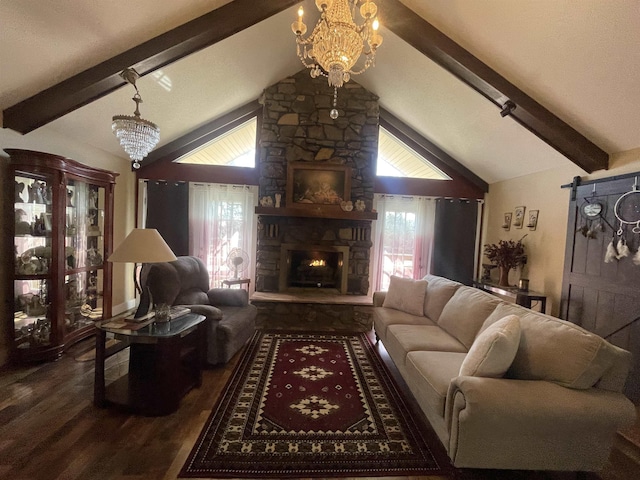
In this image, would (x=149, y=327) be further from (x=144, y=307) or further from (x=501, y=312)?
(x=501, y=312)

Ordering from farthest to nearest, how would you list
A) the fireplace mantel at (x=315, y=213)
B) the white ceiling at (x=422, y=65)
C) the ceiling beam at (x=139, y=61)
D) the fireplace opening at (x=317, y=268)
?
the fireplace opening at (x=317, y=268) → the fireplace mantel at (x=315, y=213) → the ceiling beam at (x=139, y=61) → the white ceiling at (x=422, y=65)

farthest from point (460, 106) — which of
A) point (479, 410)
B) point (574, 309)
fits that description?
point (479, 410)

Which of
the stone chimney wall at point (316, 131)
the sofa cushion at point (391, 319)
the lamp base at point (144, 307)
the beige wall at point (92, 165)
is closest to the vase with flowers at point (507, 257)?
the sofa cushion at point (391, 319)

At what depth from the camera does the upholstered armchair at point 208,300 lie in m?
2.94

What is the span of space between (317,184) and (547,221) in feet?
10.4

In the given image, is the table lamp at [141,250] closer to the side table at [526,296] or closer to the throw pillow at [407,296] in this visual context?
the throw pillow at [407,296]

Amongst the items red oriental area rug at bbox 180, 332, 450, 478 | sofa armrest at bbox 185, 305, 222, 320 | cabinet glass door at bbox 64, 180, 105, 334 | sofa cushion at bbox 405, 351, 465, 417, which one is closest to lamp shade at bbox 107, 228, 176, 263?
sofa armrest at bbox 185, 305, 222, 320

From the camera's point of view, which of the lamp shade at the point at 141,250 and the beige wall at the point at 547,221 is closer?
the lamp shade at the point at 141,250

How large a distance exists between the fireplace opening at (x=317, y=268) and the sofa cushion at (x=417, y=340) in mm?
1921

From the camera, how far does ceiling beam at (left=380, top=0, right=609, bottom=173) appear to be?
9.65 ft

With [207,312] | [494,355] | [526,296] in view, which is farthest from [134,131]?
[526,296]

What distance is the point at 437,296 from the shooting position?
334 cm

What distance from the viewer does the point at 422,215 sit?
17.2ft

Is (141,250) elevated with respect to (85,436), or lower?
elevated
